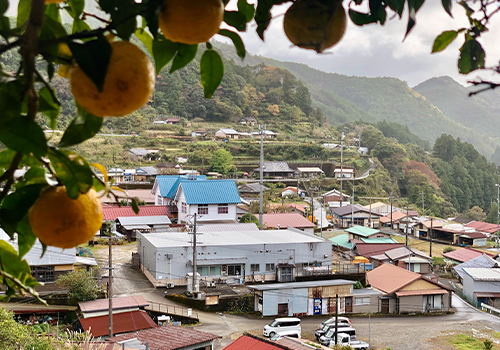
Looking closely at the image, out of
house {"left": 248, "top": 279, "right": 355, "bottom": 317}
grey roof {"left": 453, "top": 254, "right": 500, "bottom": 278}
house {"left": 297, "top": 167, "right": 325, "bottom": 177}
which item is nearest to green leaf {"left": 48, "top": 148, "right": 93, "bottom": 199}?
house {"left": 248, "top": 279, "right": 355, "bottom": 317}

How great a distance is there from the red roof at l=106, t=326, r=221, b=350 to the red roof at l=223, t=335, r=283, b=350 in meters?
0.87

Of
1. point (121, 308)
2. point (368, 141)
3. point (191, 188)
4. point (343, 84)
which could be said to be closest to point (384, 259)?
point (191, 188)

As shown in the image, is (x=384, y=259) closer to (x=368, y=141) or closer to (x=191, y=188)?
(x=191, y=188)

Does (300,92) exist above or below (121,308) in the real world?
above

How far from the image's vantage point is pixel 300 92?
156 ft

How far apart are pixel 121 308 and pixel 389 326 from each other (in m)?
6.33

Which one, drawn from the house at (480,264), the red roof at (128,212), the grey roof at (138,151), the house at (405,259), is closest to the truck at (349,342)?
the house at (405,259)

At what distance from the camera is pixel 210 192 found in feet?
56.3

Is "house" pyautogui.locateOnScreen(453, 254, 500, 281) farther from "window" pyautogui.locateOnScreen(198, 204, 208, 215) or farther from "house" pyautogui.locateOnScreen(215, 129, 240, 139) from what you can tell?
"house" pyautogui.locateOnScreen(215, 129, 240, 139)

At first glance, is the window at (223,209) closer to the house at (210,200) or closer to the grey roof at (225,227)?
the house at (210,200)

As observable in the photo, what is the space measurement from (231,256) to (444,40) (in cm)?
1223

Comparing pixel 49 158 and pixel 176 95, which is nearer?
pixel 49 158

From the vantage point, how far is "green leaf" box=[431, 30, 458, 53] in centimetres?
65

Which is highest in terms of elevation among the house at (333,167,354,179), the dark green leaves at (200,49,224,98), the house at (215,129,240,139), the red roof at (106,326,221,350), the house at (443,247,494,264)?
the house at (215,129,240,139)
